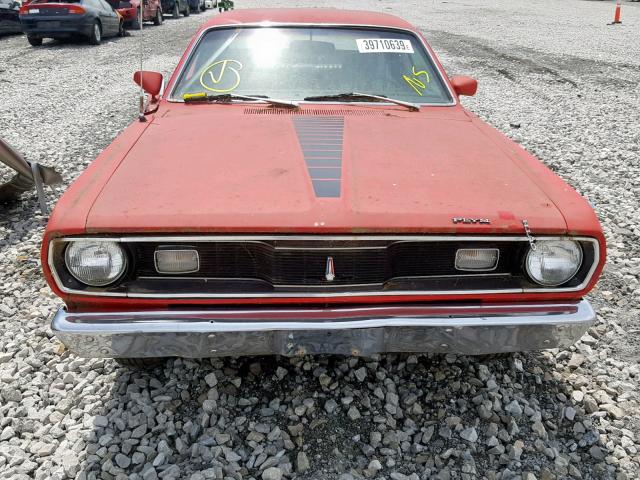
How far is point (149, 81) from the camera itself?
3234 millimetres

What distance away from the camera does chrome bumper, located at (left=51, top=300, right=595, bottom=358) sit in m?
1.95

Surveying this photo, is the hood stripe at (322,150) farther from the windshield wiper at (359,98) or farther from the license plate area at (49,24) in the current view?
the license plate area at (49,24)

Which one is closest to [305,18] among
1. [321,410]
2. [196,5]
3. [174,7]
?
[321,410]

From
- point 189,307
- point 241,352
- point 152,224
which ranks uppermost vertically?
point 152,224

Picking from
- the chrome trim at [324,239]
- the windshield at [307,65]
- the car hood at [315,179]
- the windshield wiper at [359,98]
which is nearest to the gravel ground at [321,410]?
the chrome trim at [324,239]

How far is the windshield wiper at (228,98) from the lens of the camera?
296 centimetres

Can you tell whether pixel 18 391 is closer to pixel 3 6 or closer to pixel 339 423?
pixel 339 423

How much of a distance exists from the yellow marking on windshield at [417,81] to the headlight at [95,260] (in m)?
1.98

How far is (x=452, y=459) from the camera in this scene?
215 centimetres

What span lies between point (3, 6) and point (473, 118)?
579 inches

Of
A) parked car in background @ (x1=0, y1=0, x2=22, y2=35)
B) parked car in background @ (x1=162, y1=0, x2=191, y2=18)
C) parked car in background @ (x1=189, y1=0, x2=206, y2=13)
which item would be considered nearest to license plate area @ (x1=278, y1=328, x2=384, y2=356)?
parked car in background @ (x1=0, y1=0, x2=22, y2=35)

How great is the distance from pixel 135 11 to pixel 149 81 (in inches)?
596

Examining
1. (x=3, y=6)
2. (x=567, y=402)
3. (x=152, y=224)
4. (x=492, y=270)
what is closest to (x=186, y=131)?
(x=152, y=224)

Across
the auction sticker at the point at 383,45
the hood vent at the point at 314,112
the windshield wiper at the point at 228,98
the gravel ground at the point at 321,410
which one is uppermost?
the auction sticker at the point at 383,45
